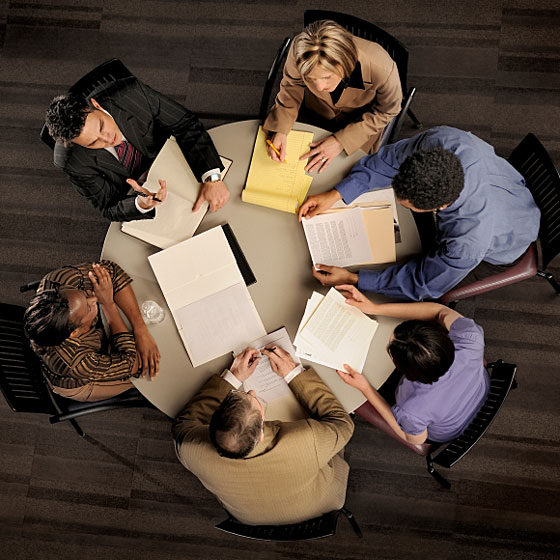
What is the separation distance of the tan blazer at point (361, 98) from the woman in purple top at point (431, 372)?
672 millimetres

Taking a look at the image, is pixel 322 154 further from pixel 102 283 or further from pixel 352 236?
pixel 102 283

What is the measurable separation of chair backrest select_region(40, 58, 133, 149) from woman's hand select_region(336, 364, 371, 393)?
1516 millimetres

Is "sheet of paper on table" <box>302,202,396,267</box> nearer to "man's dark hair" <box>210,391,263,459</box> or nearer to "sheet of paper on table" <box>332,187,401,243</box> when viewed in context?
"sheet of paper on table" <box>332,187,401,243</box>

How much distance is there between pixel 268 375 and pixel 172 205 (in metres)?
0.79

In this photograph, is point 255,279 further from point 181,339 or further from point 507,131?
point 507,131

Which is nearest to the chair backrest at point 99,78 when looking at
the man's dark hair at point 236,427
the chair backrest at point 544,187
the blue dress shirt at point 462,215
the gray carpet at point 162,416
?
the gray carpet at point 162,416

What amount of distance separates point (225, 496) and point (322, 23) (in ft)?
5.79

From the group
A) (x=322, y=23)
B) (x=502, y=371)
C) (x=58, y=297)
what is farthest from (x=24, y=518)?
(x=322, y=23)

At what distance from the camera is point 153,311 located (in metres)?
2.00

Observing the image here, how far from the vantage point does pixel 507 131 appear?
9.44 ft

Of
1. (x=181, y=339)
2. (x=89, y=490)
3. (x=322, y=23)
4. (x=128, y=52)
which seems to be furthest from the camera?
(x=128, y=52)

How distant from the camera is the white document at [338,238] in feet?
6.60

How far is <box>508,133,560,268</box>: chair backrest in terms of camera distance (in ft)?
6.38

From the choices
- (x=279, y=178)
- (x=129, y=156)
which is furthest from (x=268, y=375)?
(x=129, y=156)
